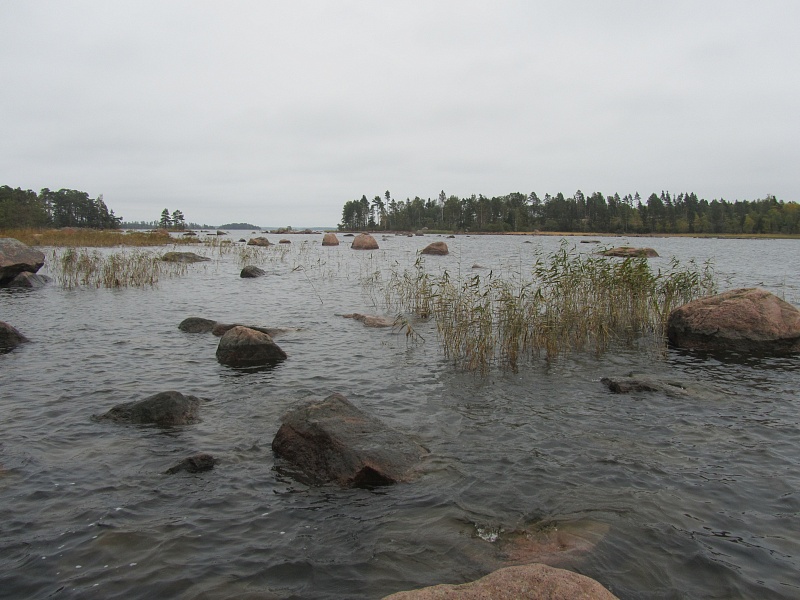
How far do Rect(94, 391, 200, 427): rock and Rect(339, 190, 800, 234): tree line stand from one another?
159 m

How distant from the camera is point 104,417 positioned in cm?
843

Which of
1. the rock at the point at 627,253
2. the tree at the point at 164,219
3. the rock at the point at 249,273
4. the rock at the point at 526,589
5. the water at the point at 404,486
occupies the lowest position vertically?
the water at the point at 404,486

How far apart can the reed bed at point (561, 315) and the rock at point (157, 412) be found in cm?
640

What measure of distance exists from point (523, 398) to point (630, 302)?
8130mm

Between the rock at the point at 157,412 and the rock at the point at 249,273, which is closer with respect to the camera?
the rock at the point at 157,412

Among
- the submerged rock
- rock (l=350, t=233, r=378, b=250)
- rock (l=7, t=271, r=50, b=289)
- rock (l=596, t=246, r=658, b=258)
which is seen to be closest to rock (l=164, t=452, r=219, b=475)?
the submerged rock

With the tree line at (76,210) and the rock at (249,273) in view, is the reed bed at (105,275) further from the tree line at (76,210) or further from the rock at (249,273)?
the tree line at (76,210)

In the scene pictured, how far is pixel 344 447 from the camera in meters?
6.70

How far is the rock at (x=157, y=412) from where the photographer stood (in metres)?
8.28

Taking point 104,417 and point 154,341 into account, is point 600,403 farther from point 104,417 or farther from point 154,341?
point 154,341

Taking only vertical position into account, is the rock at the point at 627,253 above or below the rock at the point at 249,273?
above

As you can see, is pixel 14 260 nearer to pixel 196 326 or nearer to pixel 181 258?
pixel 181 258

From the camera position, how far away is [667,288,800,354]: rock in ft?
42.6

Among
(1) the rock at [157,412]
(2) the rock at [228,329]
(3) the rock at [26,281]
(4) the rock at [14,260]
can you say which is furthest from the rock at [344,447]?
(4) the rock at [14,260]
